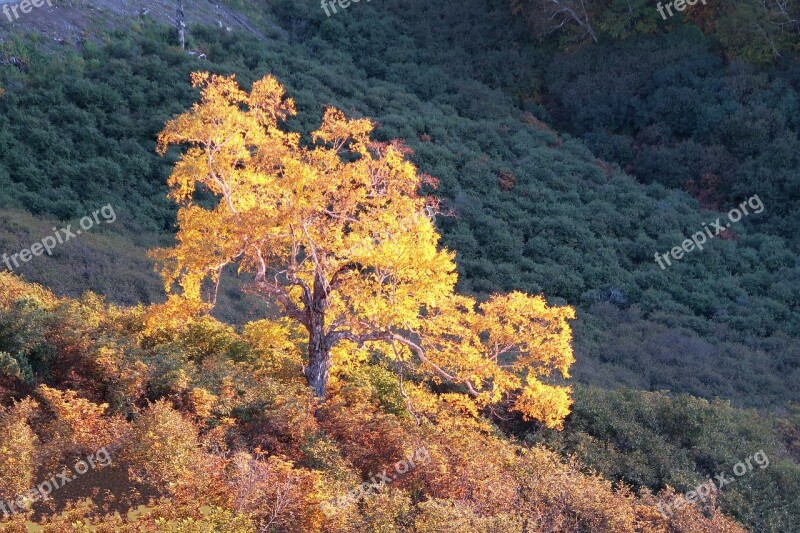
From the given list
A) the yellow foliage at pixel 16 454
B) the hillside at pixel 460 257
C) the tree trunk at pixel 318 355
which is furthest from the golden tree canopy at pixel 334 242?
the yellow foliage at pixel 16 454

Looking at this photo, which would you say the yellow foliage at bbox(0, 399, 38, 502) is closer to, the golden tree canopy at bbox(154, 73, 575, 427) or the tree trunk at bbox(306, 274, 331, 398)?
the golden tree canopy at bbox(154, 73, 575, 427)

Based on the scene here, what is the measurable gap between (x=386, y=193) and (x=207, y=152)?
2.58 m

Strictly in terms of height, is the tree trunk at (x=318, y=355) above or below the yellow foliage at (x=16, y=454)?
below

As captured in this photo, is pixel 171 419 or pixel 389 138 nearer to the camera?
pixel 171 419

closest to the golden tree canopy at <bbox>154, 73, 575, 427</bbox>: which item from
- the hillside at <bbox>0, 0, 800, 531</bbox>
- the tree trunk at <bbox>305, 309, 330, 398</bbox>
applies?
the tree trunk at <bbox>305, 309, 330, 398</bbox>

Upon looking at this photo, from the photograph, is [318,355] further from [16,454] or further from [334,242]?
[16,454]

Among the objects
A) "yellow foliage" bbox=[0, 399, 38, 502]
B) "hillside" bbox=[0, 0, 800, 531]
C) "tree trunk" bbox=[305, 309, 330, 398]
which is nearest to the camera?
"yellow foliage" bbox=[0, 399, 38, 502]

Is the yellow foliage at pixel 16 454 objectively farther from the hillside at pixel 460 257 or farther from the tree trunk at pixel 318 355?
the tree trunk at pixel 318 355

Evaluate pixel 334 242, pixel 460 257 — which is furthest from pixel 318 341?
pixel 460 257

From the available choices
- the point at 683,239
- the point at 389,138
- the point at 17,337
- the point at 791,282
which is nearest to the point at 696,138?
the point at 683,239

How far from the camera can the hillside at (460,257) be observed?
1077cm

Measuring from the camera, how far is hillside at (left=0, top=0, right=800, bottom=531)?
1077 centimetres

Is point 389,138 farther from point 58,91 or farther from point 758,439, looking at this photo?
point 758,439

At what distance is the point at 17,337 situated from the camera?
11.8 meters
